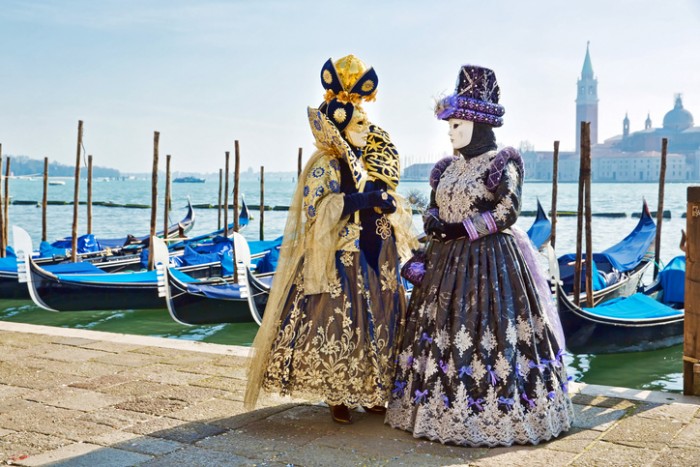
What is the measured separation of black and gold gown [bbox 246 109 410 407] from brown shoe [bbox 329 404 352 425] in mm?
76

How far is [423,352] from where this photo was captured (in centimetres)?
257

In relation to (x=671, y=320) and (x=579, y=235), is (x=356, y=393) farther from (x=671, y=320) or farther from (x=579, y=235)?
(x=579, y=235)

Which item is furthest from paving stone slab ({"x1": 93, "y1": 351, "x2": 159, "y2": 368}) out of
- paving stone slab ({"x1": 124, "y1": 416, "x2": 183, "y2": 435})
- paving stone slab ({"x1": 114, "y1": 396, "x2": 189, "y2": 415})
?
paving stone slab ({"x1": 124, "y1": 416, "x2": 183, "y2": 435})

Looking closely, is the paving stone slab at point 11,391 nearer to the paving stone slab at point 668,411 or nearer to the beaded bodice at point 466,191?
the beaded bodice at point 466,191

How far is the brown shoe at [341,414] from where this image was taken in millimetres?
2695

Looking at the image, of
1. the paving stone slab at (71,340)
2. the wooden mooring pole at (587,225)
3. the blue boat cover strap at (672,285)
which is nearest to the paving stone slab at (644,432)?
the paving stone slab at (71,340)

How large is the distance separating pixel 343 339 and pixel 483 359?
44 centimetres

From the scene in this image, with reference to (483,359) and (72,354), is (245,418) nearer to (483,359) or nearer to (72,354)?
(483,359)

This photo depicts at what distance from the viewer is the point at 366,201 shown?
2.63m

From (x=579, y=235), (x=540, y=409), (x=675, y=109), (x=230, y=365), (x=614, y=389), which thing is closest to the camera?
(x=540, y=409)

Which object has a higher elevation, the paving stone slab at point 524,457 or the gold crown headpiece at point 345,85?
the gold crown headpiece at point 345,85

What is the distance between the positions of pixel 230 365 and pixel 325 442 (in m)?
1.14

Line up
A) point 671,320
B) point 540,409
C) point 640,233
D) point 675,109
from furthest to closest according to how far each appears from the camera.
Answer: point 675,109 → point 640,233 → point 671,320 → point 540,409

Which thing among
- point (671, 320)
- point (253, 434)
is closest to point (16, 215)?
point (671, 320)
